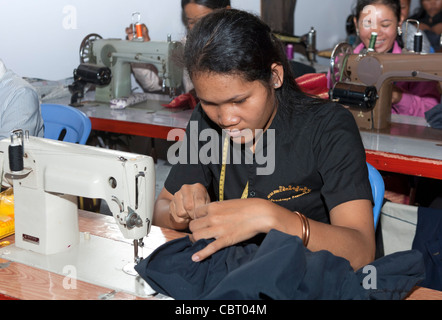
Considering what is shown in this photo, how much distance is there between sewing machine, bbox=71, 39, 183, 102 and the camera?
11.3ft

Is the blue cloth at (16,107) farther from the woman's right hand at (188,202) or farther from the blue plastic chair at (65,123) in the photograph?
the woman's right hand at (188,202)

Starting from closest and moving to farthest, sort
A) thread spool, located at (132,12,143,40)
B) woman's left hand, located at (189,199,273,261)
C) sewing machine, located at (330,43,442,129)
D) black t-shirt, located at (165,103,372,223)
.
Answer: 1. woman's left hand, located at (189,199,273,261)
2. black t-shirt, located at (165,103,372,223)
3. sewing machine, located at (330,43,442,129)
4. thread spool, located at (132,12,143,40)

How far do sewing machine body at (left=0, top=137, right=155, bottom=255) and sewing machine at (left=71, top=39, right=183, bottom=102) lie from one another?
183 centimetres

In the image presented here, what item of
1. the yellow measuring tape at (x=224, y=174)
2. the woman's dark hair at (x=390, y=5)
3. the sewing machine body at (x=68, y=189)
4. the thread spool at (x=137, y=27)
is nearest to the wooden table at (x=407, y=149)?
the woman's dark hair at (x=390, y=5)

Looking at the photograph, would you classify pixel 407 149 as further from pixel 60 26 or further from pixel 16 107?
pixel 60 26

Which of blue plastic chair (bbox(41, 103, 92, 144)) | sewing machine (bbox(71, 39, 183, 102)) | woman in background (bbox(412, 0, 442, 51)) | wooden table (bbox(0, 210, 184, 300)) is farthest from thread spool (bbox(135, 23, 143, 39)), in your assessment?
woman in background (bbox(412, 0, 442, 51))

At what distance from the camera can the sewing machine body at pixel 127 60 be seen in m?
3.44

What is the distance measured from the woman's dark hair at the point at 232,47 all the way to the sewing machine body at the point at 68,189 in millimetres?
319

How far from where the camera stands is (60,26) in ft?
13.1

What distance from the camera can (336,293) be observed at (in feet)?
4.30

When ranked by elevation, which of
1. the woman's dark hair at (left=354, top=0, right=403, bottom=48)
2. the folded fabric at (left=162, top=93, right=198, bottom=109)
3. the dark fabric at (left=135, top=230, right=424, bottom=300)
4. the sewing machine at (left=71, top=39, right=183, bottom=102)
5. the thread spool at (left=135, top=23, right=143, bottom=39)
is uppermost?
the woman's dark hair at (left=354, top=0, right=403, bottom=48)

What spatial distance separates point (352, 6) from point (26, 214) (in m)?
5.71

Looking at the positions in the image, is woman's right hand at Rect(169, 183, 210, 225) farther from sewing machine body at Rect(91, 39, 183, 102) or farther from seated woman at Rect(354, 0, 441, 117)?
seated woman at Rect(354, 0, 441, 117)
